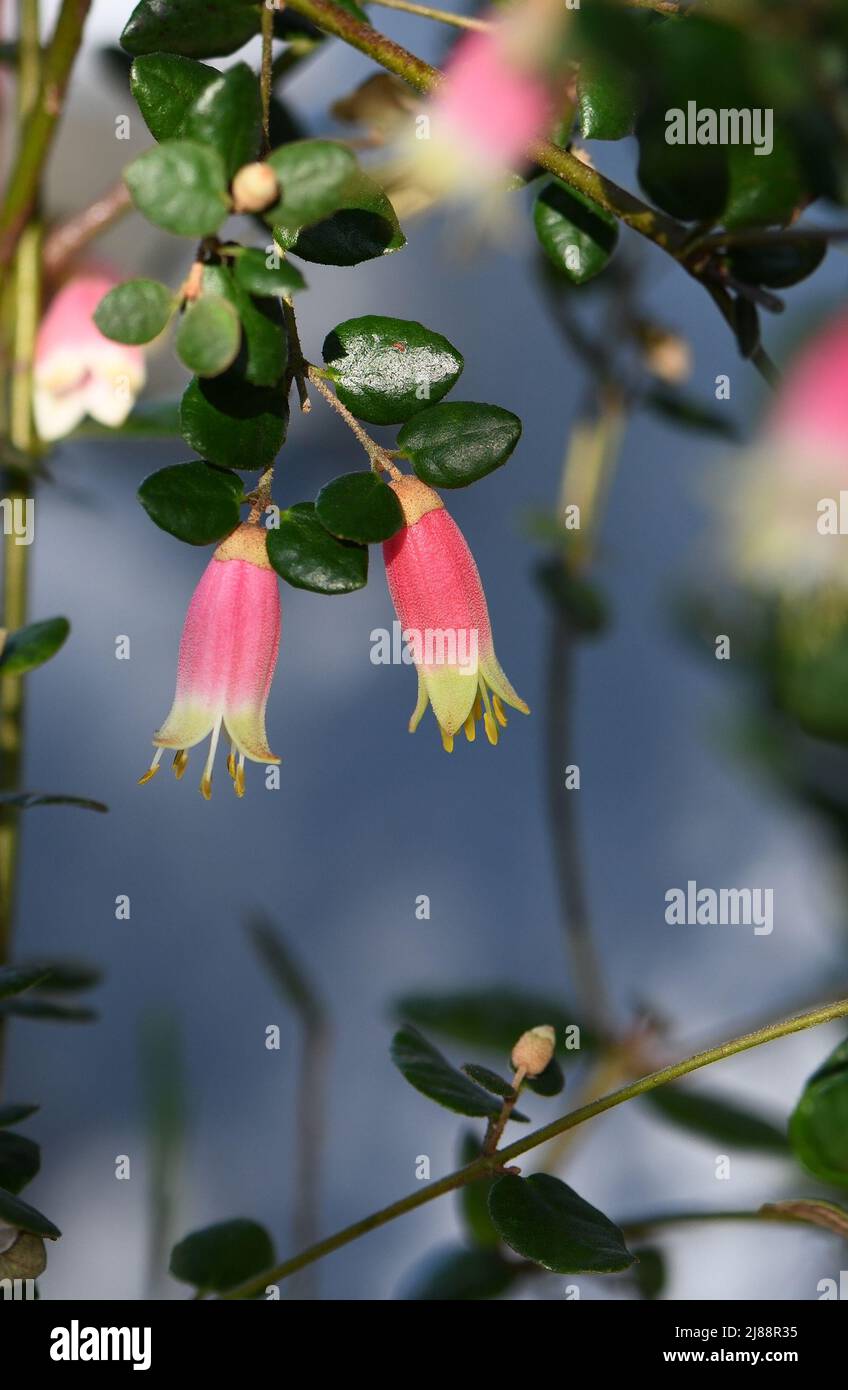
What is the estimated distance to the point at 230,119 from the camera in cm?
27

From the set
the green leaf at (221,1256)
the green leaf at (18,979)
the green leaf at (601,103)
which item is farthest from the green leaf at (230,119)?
the green leaf at (221,1256)

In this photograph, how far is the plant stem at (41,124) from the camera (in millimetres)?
416

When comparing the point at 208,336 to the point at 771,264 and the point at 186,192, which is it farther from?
the point at 771,264

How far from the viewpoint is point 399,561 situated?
1.11 ft

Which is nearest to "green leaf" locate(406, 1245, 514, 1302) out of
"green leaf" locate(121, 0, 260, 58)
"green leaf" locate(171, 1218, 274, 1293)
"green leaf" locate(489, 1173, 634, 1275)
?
"green leaf" locate(171, 1218, 274, 1293)

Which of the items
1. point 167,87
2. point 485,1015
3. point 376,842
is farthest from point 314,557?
point 376,842

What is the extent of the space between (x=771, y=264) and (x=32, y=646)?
249 millimetres

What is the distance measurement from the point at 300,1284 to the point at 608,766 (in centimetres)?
42

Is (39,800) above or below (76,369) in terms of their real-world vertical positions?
below

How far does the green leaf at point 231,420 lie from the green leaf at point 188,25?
11 centimetres

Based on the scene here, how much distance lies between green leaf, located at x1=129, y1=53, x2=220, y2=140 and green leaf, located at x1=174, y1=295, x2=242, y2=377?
0.07m
